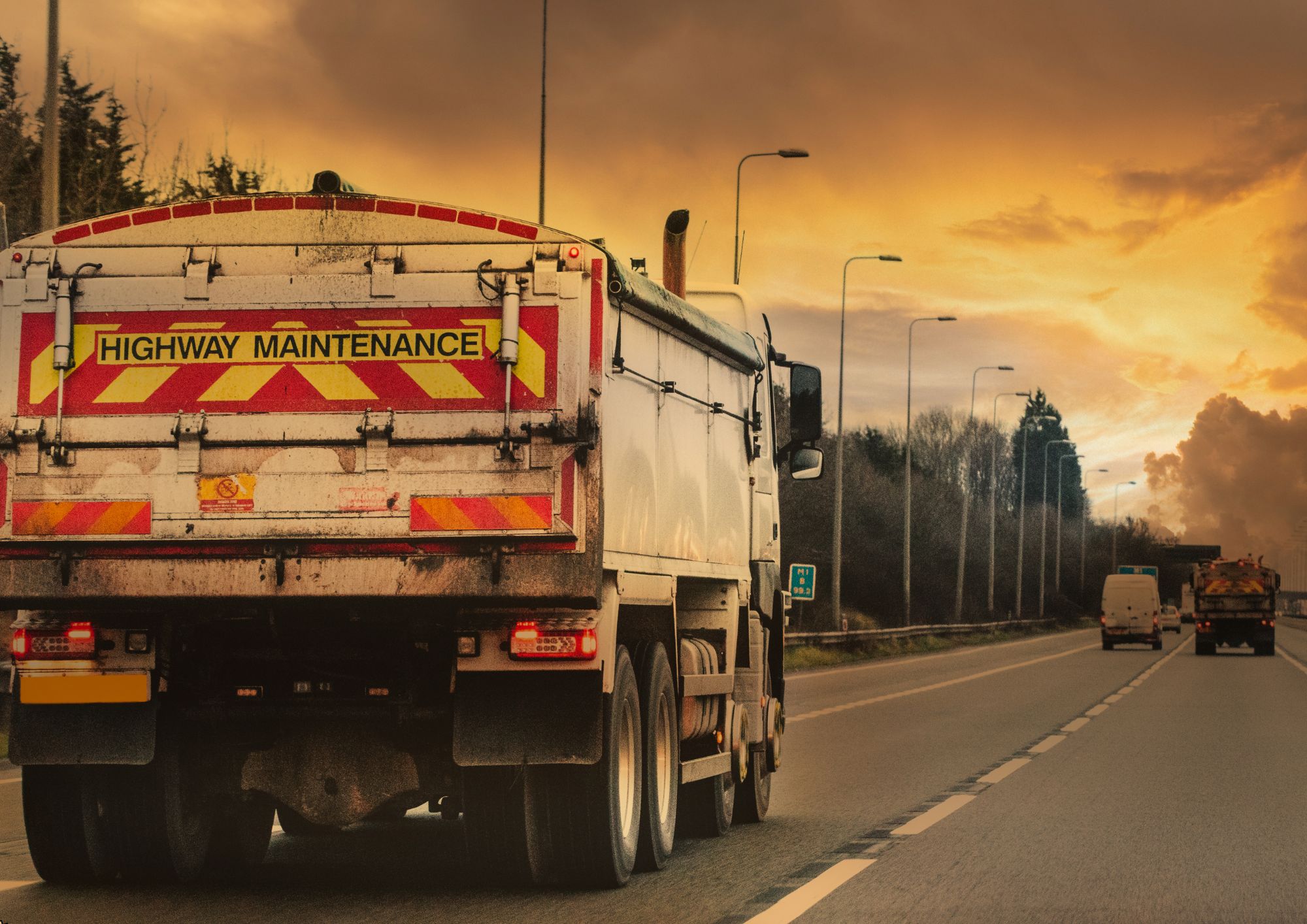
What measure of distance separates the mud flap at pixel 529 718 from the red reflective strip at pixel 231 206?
7.03ft

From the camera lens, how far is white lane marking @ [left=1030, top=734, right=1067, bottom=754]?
17438 mm

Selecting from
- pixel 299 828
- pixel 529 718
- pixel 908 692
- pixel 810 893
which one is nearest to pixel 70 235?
pixel 529 718

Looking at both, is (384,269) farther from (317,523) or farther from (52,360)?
(52,360)

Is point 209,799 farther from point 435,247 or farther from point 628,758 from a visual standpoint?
point 435,247

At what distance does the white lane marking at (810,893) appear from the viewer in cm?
770

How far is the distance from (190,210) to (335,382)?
1.03m

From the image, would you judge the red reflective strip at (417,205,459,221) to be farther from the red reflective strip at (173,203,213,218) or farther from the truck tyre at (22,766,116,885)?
the truck tyre at (22,766,116,885)

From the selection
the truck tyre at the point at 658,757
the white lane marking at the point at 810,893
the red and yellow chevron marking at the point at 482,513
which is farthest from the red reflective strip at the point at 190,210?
the white lane marking at the point at 810,893

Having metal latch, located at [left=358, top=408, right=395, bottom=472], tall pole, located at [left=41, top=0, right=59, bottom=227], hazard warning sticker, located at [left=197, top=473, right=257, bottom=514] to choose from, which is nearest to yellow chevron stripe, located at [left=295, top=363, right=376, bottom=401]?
metal latch, located at [left=358, top=408, right=395, bottom=472]

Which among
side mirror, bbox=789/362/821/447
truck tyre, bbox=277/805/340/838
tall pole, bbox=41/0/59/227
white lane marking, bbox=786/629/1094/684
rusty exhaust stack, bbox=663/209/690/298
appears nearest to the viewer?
truck tyre, bbox=277/805/340/838

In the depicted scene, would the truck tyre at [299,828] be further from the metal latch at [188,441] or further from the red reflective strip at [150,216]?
the red reflective strip at [150,216]

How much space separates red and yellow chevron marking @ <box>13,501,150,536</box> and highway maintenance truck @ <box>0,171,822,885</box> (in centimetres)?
1

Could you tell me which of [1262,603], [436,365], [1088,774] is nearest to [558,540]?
[436,365]

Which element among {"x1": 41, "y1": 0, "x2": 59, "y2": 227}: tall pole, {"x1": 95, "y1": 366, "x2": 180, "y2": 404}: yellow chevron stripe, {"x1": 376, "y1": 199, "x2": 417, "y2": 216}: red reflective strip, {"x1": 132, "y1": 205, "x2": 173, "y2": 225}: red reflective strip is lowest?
{"x1": 95, "y1": 366, "x2": 180, "y2": 404}: yellow chevron stripe
